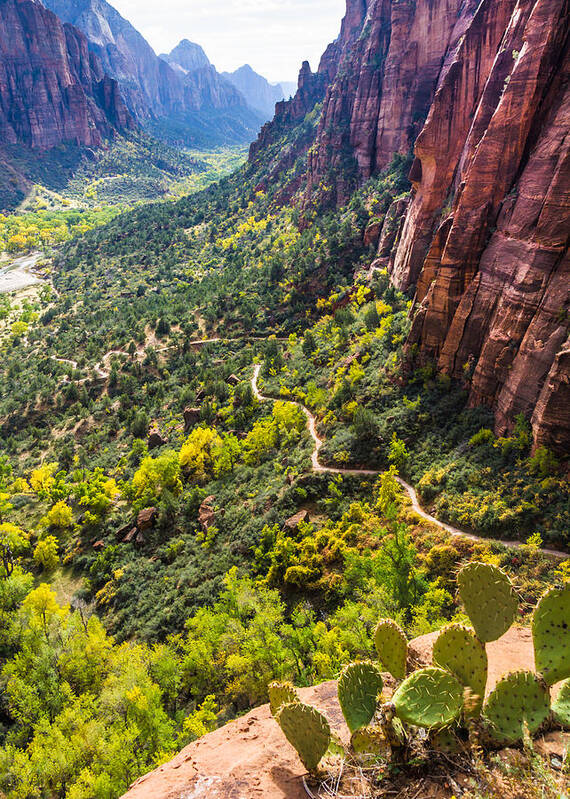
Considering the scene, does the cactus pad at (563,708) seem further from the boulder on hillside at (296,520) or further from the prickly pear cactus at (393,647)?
the boulder on hillside at (296,520)

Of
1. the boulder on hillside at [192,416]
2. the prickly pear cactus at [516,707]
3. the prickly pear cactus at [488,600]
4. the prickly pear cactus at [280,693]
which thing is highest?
the prickly pear cactus at [488,600]

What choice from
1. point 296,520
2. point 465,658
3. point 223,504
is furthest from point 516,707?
point 223,504

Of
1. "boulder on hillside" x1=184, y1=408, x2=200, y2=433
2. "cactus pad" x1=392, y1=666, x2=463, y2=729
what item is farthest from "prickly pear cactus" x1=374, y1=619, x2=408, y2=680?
"boulder on hillside" x1=184, y1=408, x2=200, y2=433

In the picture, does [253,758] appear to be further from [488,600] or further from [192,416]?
[192,416]

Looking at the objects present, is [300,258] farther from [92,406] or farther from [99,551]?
[99,551]

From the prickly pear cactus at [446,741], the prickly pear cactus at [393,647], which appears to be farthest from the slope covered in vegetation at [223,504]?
the prickly pear cactus at [446,741]
